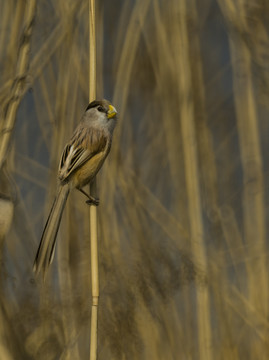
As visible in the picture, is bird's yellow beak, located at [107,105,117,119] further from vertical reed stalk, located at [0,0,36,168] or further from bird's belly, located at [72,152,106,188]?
vertical reed stalk, located at [0,0,36,168]

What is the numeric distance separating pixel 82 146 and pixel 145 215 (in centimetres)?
54

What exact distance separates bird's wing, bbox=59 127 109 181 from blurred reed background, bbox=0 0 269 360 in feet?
0.47

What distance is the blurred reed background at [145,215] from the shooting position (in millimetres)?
2367

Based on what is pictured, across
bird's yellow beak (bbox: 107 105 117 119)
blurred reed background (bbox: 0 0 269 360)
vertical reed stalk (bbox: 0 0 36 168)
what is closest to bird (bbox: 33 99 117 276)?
bird's yellow beak (bbox: 107 105 117 119)

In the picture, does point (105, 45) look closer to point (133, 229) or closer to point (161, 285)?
point (133, 229)

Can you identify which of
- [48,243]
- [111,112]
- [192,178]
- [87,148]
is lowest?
[48,243]

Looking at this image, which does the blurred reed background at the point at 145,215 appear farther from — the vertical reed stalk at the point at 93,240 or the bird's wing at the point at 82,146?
the vertical reed stalk at the point at 93,240

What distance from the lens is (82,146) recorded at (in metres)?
2.24

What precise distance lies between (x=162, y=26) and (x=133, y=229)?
893 millimetres

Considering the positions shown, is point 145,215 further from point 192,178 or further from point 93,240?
point 93,240

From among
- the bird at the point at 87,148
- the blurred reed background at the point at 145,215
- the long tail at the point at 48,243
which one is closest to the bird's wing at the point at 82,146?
the bird at the point at 87,148

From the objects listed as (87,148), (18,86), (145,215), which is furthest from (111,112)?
(145,215)

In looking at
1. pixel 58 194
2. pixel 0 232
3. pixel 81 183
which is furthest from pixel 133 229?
pixel 0 232

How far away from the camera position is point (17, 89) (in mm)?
1917
